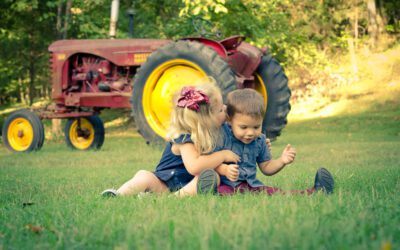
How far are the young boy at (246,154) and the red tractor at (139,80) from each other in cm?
522

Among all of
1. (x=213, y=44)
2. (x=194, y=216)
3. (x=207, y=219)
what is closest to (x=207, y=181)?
(x=194, y=216)

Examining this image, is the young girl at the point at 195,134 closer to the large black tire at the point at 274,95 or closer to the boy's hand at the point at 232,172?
the boy's hand at the point at 232,172

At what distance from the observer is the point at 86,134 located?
12.6 m

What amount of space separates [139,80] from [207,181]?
6648mm

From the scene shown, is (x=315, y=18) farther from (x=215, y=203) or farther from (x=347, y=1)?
(x=215, y=203)

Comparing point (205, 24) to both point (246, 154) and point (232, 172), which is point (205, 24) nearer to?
point (246, 154)

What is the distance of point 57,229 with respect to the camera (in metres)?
3.23

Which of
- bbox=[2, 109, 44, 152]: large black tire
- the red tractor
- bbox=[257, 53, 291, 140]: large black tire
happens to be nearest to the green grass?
the red tractor

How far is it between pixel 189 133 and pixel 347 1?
24.4 metres

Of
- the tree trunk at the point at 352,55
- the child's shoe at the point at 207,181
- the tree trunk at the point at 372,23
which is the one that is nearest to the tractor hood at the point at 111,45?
the child's shoe at the point at 207,181

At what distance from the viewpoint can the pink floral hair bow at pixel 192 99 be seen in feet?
15.8

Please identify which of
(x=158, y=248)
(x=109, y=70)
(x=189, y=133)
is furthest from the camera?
(x=109, y=70)

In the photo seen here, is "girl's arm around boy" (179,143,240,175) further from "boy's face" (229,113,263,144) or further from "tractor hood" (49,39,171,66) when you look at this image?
"tractor hood" (49,39,171,66)

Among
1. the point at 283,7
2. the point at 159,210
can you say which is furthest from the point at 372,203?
the point at 283,7
